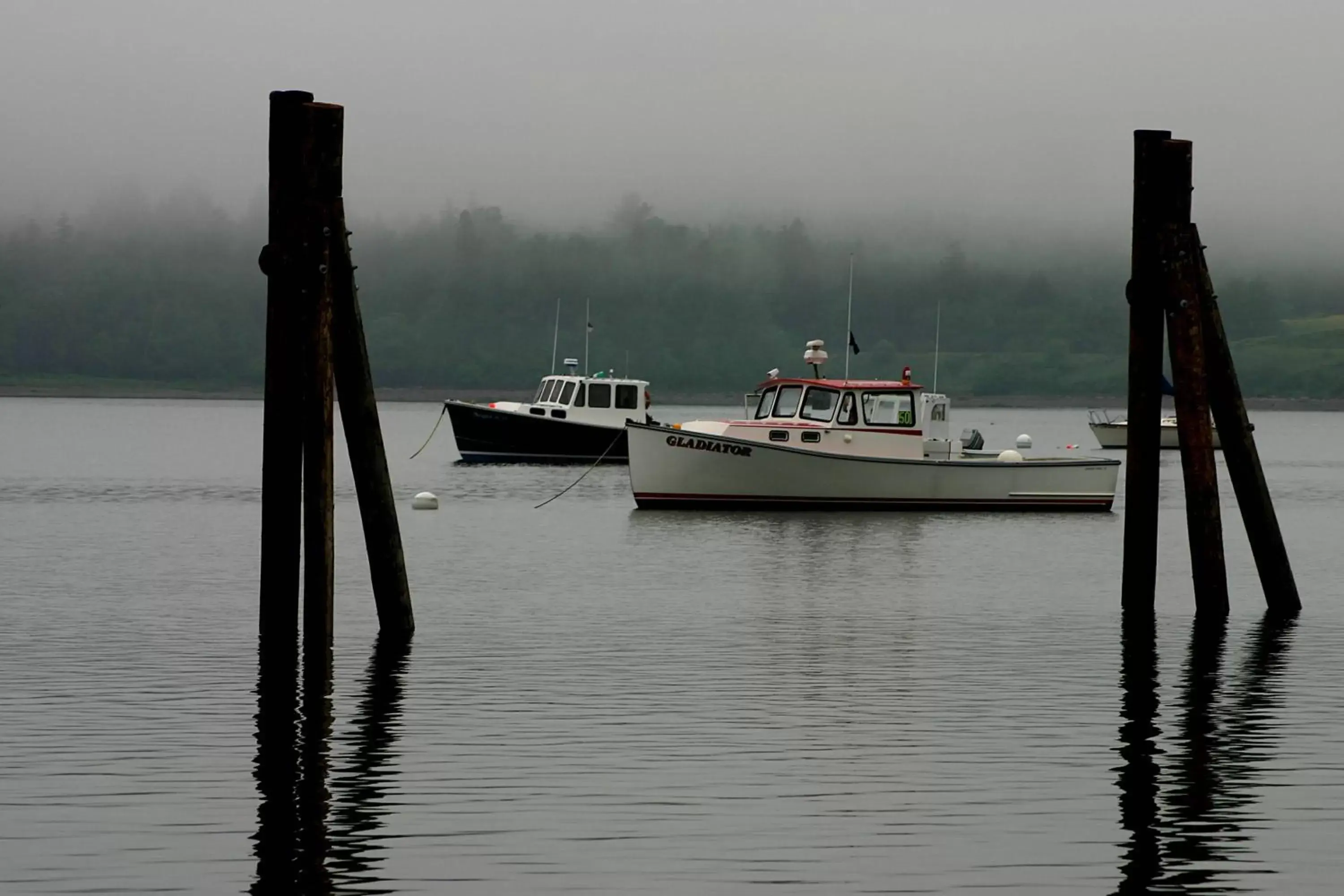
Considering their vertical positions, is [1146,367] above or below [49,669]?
above

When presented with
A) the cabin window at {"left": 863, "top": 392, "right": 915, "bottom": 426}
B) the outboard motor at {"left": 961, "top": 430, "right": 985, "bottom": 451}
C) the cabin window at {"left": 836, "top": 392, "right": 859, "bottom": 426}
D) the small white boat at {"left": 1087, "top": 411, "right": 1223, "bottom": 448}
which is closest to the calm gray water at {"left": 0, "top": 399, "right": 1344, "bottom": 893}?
the cabin window at {"left": 836, "top": 392, "right": 859, "bottom": 426}

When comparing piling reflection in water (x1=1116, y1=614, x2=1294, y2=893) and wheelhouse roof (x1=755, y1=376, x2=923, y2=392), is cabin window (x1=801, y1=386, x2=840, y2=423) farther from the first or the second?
piling reflection in water (x1=1116, y1=614, x2=1294, y2=893)

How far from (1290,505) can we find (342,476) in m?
31.8

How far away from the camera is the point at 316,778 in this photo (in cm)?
1152

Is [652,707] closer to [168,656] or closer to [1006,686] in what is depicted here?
[1006,686]

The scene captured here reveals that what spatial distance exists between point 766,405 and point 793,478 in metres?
1.68

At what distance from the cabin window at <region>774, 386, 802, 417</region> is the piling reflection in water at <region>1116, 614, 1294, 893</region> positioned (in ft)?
68.1

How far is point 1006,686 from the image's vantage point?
Answer: 51.4 feet

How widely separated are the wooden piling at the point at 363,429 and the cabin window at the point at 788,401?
2273 centimetres

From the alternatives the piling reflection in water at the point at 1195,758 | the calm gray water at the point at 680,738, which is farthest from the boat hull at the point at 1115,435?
the piling reflection in water at the point at 1195,758

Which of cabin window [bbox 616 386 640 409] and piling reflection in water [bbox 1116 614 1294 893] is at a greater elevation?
cabin window [bbox 616 386 640 409]

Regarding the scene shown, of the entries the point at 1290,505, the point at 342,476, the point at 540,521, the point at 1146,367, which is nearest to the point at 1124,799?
the point at 1146,367

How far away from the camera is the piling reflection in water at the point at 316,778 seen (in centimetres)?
928

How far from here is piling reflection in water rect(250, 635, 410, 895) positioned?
9281mm
